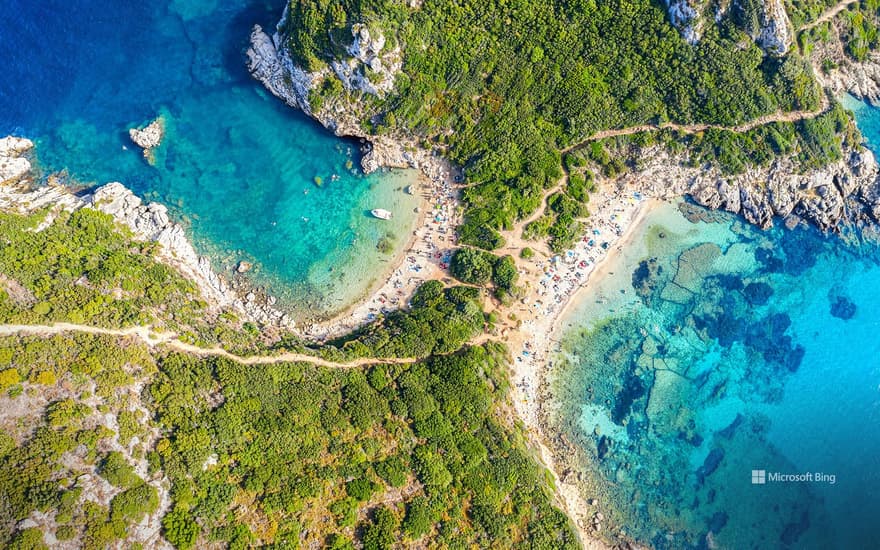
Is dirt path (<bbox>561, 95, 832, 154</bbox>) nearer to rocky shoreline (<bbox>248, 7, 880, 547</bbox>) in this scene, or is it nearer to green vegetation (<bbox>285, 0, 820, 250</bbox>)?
green vegetation (<bbox>285, 0, 820, 250</bbox>)

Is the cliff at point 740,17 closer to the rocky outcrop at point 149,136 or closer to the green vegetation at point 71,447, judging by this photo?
the rocky outcrop at point 149,136

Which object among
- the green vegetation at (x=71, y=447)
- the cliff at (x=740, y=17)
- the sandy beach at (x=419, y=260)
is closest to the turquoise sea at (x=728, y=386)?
the sandy beach at (x=419, y=260)

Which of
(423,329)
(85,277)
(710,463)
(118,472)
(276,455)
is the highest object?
(710,463)

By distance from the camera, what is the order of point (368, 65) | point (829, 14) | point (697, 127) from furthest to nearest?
point (829, 14)
point (697, 127)
point (368, 65)

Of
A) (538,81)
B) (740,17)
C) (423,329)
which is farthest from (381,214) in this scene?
(740,17)

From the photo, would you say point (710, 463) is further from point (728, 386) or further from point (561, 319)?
point (561, 319)

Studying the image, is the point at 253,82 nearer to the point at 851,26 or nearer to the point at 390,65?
the point at 390,65
